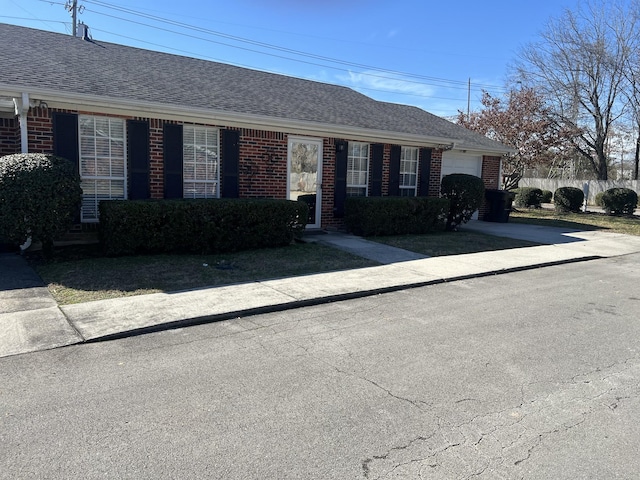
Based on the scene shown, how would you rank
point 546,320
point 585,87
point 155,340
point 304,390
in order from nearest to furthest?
1. point 304,390
2. point 155,340
3. point 546,320
4. point 585,87

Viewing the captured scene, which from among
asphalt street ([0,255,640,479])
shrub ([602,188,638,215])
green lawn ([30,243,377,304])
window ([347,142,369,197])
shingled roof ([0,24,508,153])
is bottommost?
asphalt street ([0,255,640,479])

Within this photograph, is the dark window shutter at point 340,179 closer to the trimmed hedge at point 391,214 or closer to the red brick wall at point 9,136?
the trimmed hedge at point 391,214

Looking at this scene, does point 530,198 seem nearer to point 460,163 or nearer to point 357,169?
point 460,163

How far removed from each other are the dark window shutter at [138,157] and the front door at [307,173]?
3.49 m

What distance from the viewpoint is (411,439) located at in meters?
3.06

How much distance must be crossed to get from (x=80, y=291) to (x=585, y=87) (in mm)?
28338

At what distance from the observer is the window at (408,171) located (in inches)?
547

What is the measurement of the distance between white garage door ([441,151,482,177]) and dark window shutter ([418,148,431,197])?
2001mm

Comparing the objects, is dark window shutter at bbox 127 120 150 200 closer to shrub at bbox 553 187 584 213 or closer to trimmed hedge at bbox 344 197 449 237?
trimmed hedge at bbox 344 197 449 237

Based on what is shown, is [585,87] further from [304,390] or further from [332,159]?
[304,390]

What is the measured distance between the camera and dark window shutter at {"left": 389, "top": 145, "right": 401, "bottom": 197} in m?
13.4

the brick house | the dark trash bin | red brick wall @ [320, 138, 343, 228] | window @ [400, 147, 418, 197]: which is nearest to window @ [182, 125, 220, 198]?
the brick house

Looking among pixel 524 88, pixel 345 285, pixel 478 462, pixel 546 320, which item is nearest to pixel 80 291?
pixel 345 285

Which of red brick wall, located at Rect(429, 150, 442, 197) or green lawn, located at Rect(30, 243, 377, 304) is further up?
red brick wall, located at Rect(429, 150, 442, 197)
